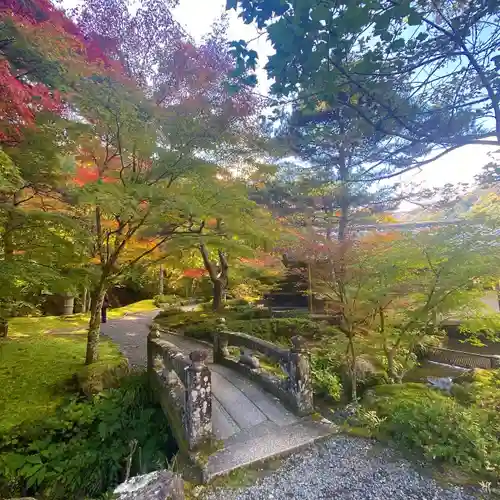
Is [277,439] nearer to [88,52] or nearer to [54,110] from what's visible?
[54,110]

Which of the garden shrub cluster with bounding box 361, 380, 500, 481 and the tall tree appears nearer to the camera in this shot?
the tall tree

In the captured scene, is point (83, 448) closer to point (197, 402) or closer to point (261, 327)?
point (197, 402)

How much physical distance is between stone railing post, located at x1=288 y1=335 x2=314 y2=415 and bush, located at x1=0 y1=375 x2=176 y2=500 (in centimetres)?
223

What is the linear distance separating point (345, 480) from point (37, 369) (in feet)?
22.6

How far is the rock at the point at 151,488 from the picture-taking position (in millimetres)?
1856

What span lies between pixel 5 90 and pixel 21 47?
113 cm

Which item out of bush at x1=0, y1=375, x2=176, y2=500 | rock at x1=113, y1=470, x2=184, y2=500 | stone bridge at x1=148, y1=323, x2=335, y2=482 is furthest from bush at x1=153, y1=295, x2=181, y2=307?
rock at x1=113, y1=470, x2=184, y2=500

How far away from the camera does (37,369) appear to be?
21.2ft

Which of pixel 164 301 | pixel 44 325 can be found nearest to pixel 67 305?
pixel 44 325

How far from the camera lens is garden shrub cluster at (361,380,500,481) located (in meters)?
3.30

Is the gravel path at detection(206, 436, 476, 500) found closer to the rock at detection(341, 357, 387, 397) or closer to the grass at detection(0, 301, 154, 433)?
the rock at detection(341, 357, 387, 397)

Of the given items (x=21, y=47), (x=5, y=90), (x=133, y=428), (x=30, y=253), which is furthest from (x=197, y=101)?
(x=133, y=428)

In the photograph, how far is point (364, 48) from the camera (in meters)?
2.46

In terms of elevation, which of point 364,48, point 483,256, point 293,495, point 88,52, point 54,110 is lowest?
point 293,495
